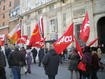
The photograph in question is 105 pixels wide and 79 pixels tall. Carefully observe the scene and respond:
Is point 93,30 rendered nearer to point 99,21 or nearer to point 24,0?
point 99,21

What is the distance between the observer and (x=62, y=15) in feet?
76.6

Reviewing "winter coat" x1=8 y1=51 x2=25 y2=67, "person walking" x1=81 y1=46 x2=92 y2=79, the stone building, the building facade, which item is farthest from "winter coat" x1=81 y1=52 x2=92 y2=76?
the building facade

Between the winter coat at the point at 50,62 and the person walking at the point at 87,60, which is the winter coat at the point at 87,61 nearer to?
the person walking at the point at 87,60

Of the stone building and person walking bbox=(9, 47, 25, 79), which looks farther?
the stone building

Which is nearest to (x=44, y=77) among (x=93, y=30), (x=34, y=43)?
(x=34, y=43)

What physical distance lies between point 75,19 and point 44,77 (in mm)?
11839

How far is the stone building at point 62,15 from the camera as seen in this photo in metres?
19.3

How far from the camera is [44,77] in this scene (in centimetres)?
1076

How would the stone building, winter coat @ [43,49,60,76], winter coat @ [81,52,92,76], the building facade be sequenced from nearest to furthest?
winter coat @ [43,49,60,76] < winter coat @ [81,52,92,76] < the stone building < the building facade

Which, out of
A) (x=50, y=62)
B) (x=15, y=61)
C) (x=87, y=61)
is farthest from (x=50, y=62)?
(x=15, y=61)

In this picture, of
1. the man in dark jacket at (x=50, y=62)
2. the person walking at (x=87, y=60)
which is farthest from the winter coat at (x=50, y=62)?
the person walking at (x=87, y=60)

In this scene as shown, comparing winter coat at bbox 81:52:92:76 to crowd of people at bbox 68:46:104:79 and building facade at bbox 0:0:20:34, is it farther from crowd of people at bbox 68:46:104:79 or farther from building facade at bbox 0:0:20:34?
building facade at bbox 0:0:20:34

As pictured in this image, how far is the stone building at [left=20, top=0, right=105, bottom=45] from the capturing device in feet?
63.4

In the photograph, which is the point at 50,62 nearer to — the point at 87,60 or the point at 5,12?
the point at 87,60
